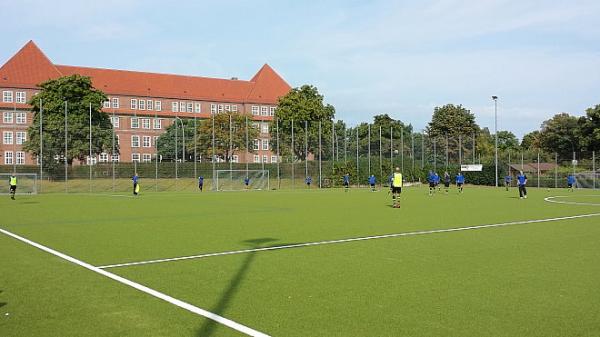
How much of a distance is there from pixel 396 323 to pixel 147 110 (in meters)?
113

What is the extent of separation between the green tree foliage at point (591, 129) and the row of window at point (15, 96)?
296ft

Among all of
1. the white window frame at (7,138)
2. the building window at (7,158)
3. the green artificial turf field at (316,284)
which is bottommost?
the green artificial turf field at (316,284)

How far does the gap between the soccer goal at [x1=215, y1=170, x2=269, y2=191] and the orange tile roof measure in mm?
57700

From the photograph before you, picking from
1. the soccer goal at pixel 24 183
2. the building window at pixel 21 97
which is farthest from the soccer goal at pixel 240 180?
the building window at pixel 21 97

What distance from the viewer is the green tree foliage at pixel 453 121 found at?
3900 inches

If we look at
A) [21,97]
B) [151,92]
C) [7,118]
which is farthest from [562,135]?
[21,97]

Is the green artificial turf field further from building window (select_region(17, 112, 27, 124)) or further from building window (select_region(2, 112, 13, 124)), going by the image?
building window (select_region(2, 112, 13, 124))

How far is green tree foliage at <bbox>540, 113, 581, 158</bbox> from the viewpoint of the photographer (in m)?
85.8

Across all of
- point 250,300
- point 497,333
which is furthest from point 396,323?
point 250,300

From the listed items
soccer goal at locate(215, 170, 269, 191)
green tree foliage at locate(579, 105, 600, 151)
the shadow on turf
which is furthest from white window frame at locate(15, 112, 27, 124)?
green tree foliage at locate(579, 105, 600, 151)

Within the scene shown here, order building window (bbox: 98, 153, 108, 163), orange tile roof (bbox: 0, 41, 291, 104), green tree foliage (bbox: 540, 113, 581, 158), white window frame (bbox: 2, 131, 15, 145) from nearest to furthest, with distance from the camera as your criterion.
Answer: building window (bbox: 98, 153, 108, 163), white window frame (bbox: 2, 131, 15, 145), green tree foliage (bbox: 540, 113, 581, 158), orange tile roof (bbox: 0, 41, 291, 104)

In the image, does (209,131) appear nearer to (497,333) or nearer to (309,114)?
(309,114)

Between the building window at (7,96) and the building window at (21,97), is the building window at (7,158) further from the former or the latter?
the building window at (21,97)

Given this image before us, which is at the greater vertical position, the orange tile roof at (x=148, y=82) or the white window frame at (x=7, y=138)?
the orange tile roof at (x=148, y=82)
